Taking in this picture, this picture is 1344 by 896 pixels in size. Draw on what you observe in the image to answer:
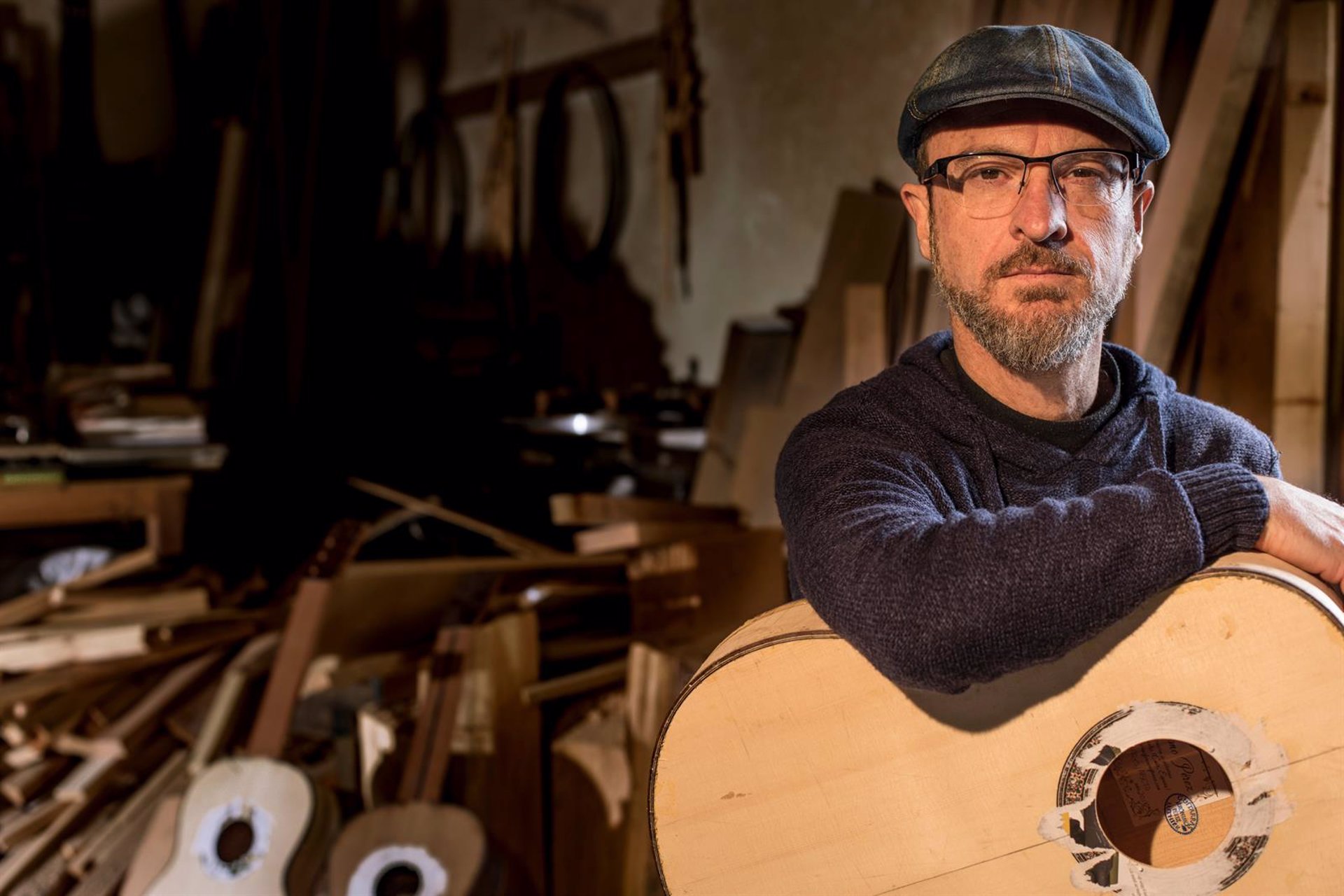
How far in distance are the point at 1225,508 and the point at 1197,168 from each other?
1687 mm

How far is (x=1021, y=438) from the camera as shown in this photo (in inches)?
48.1

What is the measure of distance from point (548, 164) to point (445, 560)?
11.6 feet

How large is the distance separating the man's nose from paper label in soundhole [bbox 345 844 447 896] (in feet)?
6.21

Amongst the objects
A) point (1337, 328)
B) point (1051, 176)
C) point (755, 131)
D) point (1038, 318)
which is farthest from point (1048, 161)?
point (755, 131)

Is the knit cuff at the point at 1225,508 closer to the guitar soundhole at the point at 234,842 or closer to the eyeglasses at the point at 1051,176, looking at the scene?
the eyeglasses at the point at 1051,176

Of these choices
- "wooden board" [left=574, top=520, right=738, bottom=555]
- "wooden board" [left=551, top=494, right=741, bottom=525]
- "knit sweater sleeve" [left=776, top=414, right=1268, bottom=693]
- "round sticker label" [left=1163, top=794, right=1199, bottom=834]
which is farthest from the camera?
"wooden board" [left=551, top=494, right=741, bottom=525]

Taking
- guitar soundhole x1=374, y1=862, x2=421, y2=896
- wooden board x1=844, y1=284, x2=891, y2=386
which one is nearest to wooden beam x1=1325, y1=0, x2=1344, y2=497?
wooden board x1=844, y1=284, x2=891, y2=386

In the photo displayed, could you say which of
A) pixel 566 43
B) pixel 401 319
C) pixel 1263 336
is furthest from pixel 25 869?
pixel 566 43

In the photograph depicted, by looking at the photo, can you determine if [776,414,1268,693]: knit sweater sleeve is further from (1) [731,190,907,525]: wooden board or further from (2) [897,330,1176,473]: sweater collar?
(1) [731,190,907,525]: wooden board

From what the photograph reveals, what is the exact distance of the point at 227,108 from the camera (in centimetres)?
652

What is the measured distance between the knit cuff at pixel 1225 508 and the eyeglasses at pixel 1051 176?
32 cm

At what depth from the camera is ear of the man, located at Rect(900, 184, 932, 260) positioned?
3.99 feet

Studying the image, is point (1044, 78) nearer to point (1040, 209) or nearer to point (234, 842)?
point (1040, 209)

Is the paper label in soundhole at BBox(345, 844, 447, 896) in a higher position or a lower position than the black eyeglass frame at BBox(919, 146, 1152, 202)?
lower
